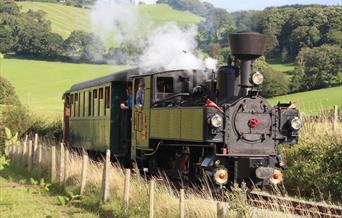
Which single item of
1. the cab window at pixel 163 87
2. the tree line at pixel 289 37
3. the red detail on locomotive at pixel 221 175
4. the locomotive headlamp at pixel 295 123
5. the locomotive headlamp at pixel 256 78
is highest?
the tree line at pixel 289 37

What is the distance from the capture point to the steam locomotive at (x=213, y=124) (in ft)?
34.4

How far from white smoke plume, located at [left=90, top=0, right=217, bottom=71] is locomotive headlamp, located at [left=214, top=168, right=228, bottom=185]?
12.7ft

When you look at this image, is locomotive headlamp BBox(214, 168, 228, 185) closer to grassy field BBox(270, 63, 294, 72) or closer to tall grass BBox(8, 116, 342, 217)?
tall grass BBox(8, 116, 342, 217)

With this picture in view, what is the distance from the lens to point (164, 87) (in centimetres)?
1247

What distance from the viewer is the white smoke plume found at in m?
13.1

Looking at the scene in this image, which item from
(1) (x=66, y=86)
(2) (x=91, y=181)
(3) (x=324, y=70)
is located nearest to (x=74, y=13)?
(1) (x=66, y=86)

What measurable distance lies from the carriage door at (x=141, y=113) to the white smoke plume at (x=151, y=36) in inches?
31.5

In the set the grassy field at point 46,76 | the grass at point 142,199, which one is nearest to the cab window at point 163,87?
the grass at point 142,199

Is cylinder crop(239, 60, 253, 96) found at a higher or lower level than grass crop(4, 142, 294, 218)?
higher

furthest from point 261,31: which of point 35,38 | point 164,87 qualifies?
point 164,87

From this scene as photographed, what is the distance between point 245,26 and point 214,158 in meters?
13.6

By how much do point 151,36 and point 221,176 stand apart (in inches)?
308

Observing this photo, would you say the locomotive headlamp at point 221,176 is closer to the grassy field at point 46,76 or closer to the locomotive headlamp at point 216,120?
the locomotive headlamp at point 216,120

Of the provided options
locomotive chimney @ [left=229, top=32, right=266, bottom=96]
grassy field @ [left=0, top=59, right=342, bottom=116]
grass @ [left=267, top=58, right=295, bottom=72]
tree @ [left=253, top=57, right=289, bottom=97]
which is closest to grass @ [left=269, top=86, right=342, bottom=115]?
tree @ [left=253, top=57, right=289, bottom=97]
